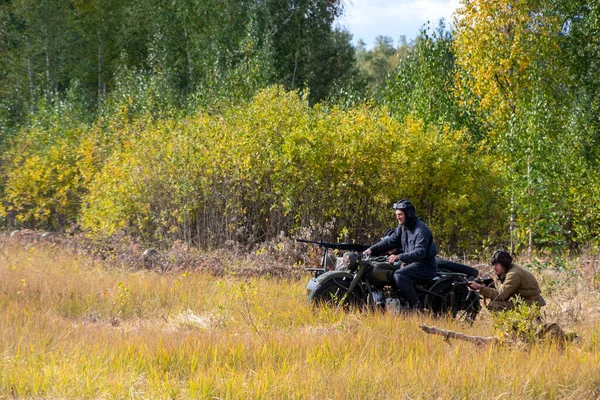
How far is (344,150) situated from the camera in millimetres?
14219

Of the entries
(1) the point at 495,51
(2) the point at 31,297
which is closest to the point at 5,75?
(1) the point at 495,51

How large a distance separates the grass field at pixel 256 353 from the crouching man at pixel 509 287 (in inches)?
14.6

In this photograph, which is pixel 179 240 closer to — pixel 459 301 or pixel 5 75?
pixel 459 301

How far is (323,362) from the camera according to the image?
262 inches

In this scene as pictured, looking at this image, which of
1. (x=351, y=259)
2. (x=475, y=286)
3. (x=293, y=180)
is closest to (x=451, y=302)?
(x=475, y=286)

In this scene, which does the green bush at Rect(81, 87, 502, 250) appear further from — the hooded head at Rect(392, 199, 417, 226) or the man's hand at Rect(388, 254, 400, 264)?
the man's hand at Rect(388, 254, 400, 264)

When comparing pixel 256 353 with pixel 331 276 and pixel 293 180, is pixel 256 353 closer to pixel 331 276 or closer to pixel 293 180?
pixel 331 276

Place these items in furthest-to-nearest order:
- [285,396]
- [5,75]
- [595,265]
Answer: [5,75]
[595,265]
[285,396]

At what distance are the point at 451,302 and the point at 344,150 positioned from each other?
5.90 m

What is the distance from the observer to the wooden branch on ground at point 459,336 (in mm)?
6992

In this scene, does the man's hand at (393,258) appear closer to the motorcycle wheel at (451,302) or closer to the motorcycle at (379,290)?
the motorcycle at (379,290)

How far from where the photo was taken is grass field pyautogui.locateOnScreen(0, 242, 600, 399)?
5.95 meters

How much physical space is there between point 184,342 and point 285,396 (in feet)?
5.21

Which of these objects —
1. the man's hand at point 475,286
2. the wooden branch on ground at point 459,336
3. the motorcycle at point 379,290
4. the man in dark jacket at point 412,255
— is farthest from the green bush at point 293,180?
the wooden branch on ground at point 459,336
